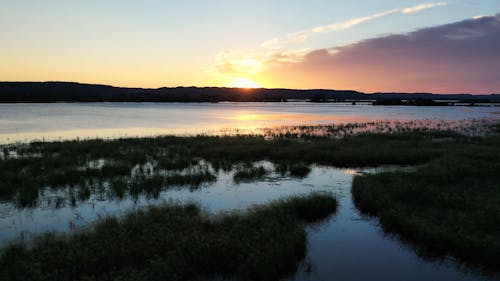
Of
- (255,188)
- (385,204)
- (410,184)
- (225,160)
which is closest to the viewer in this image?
(385,204)

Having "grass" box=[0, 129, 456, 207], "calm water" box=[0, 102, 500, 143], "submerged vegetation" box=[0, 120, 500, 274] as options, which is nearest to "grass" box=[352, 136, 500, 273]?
"submerged vegetation" box=[0, 120, 500, 274]

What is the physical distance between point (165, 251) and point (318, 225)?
19.3 feet

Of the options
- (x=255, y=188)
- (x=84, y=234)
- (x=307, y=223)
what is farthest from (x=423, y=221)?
(x=84, y=234)

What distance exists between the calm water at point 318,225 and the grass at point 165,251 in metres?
0.99

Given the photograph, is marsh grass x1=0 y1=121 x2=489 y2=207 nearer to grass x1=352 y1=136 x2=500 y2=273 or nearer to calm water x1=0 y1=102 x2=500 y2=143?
grass x1=352 y1=136 x2=500 y2=273

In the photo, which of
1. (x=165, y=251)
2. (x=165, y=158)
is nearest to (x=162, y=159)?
(x=165, y=158)

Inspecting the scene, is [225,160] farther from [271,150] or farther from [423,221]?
[423,221]

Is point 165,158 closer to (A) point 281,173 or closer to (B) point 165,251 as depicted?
(A) point 281,173

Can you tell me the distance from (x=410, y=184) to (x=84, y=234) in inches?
532

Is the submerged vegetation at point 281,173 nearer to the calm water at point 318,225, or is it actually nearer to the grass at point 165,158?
the grass at point 165,158

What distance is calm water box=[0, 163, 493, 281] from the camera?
10.1 meters

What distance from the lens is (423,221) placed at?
12.5 metres

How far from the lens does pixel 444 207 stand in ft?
46.5

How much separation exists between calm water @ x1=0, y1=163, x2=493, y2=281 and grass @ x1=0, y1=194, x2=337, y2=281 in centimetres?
99
